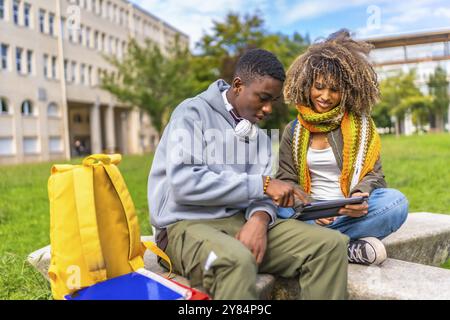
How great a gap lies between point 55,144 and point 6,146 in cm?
422

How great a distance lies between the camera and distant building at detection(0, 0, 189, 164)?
26.2 metres

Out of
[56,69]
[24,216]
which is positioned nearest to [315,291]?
[24,216]

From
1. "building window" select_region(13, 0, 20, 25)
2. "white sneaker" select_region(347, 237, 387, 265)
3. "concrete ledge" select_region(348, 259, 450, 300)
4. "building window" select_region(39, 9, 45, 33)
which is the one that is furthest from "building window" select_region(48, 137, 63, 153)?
"concrete ledge" select_region(348, 259, 450, 300)

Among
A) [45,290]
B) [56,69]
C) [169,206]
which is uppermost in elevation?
[56,69]

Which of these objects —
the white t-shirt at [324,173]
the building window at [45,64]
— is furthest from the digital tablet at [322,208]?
the building window at [45,64]

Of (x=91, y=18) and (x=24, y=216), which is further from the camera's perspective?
(x=91, y=18)

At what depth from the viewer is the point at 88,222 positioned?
2061 millimetres

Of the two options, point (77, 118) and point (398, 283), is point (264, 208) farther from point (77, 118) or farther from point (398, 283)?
point (77, 118)

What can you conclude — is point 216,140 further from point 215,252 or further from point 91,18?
point 91,18

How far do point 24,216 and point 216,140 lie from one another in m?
4.79

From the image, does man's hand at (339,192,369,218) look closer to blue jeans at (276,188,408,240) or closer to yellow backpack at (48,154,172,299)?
blue jeans at (276,188,408,240)

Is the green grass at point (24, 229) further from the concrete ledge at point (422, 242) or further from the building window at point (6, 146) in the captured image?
the building window at point (6, 146)
